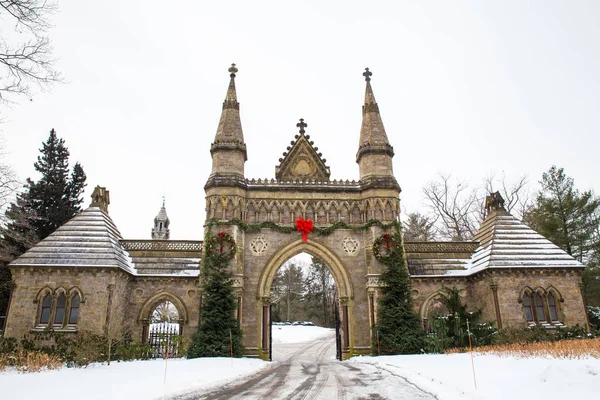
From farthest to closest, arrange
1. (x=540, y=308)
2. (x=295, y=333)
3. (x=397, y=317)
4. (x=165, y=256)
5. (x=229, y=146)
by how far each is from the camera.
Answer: (x=295, y=333), (x=229, y=146), (x=165, y=256), (x=540, y=308), (x=397, y=317)

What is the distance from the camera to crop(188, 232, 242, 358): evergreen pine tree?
18.8m

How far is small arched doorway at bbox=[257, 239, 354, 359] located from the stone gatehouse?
0.18 ft

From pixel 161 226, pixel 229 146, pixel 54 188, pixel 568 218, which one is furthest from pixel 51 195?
pixel 568 218

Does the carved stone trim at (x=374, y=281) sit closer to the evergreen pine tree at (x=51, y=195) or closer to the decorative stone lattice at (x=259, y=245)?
the decorative stone lattice at (x=259, y=245)

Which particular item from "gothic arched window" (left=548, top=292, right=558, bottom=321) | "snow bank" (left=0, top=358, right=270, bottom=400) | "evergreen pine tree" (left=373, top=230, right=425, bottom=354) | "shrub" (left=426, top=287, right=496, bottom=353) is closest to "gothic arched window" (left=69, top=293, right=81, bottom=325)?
"snow bank" (left=0, top=358, right=270, bottom=400)

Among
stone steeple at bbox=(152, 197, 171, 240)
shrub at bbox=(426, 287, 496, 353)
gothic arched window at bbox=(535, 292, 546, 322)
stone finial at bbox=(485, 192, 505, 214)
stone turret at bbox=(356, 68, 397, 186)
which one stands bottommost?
shrub at bbox=(426, 287, 496, 353)

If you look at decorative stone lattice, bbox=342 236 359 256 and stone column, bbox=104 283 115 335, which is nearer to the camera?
stone column, bbox=104 283 115 335

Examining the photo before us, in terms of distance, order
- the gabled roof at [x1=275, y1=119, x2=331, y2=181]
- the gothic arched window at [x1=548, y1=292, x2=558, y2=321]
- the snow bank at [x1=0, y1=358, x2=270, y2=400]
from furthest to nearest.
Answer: the gabled roof at [x1=275, y1=119, x2=331, y2=181] → the gothic arched window at [x1=548, y1=292, x2=558, y2=321] → the snow bank at [x1=0, y1=358, x2=270, y2=400]

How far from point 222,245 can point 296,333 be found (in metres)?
26.2

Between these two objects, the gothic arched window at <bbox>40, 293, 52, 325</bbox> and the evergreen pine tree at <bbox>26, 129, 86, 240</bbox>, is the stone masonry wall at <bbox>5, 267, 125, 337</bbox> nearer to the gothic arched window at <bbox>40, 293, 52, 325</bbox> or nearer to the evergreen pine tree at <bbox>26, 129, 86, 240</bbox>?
the gothic arched window at <bbox>40, 293, 52, 325</bbox>

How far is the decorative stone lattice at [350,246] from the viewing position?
73.1ft

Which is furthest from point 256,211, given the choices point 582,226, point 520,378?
point 582,226

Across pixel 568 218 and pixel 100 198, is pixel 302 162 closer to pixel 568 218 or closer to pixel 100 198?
pixel 100 198

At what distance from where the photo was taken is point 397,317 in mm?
20031
